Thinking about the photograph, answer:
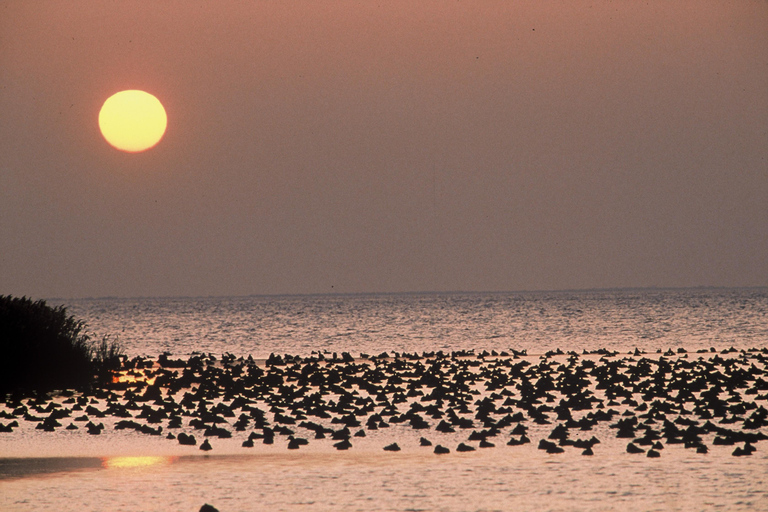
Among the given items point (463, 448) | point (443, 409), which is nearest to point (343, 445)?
point (463, 448)

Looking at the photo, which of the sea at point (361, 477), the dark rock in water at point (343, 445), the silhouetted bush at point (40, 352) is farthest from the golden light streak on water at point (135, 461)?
the silhouetted bush at point (40, 352)

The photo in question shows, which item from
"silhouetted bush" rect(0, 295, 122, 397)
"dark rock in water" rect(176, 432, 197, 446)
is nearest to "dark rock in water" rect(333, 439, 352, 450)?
"dark rock in water" rect(176, 432, 197, 446)

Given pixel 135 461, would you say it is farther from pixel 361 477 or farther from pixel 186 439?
pixel 361 477

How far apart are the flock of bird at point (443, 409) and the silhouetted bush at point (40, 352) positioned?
1.48m

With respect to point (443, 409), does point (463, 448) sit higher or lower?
lower

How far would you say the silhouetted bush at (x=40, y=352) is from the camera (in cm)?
2903

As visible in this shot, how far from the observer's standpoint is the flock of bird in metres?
18.2

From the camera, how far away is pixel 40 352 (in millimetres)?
30297

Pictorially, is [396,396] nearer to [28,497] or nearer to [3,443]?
[3,443]

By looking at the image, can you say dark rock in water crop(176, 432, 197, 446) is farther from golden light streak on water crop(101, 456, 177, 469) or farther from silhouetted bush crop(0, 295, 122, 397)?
silhouetted bush crop(0, 295, 122, 397)

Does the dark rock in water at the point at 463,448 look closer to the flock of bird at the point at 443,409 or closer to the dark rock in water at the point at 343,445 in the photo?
the flock of bird at the point at 443,409

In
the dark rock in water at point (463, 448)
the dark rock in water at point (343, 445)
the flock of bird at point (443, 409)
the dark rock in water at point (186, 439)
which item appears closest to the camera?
the dark rock in water at point (463, 448)

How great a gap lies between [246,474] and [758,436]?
9314 mm

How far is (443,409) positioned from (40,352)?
571 inches
